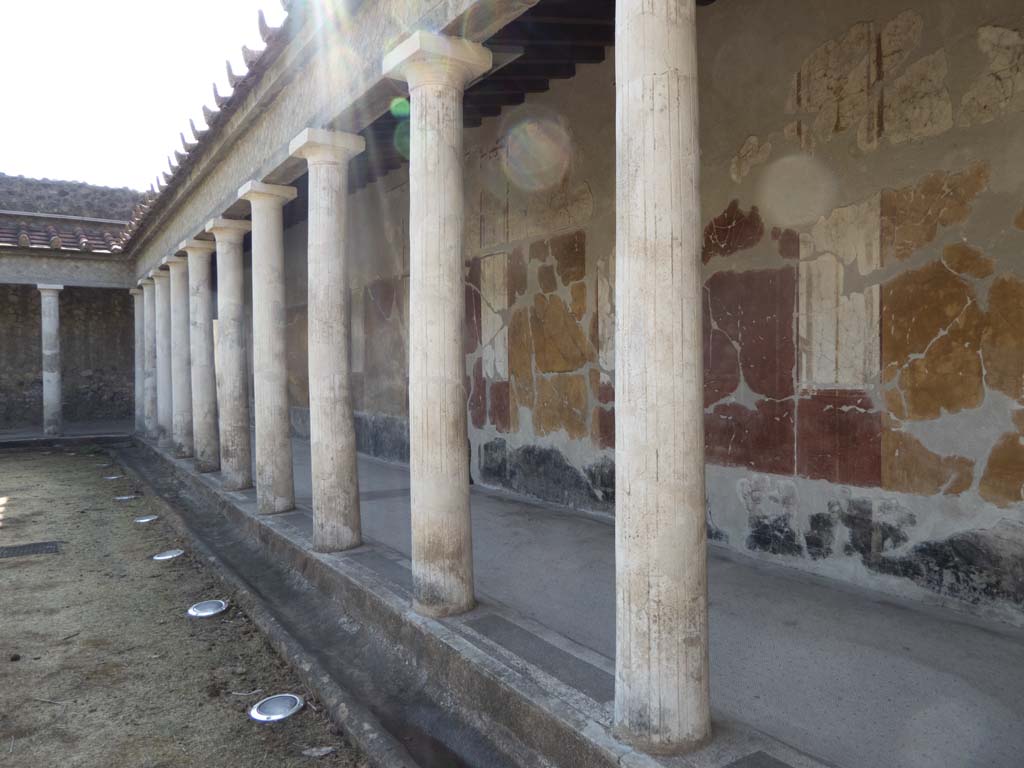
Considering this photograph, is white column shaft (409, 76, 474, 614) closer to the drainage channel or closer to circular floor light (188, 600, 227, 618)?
the drainage channel

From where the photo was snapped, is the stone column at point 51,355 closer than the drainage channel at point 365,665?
No

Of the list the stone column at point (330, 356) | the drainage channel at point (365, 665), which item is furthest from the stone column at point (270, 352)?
the stone column at point (330, 356)

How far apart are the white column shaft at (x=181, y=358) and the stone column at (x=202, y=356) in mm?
1175

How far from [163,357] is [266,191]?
6.17 meters

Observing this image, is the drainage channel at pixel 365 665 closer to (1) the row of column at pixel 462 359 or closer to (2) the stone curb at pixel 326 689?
(2) the stone curb at pixel 326 689

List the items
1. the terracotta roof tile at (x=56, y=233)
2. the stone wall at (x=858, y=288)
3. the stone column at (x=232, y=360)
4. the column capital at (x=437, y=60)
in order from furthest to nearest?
the terracotta roof tile at (x=56, y=233), the stone column at (x=232, y=360), the column capital at (x=437, y=60), the stone wall at (x=858, y=288)

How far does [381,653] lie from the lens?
3.37 m

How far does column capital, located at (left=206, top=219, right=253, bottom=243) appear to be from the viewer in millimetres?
6488

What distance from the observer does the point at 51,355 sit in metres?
12.4

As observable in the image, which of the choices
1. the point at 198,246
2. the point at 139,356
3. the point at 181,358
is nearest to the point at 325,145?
the point at 198,246

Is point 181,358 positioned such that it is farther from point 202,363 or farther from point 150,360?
point 150,360

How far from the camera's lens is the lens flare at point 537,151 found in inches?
207

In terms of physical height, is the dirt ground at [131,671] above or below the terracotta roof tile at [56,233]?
below

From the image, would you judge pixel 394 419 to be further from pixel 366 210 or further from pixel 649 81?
pixel 649 81
